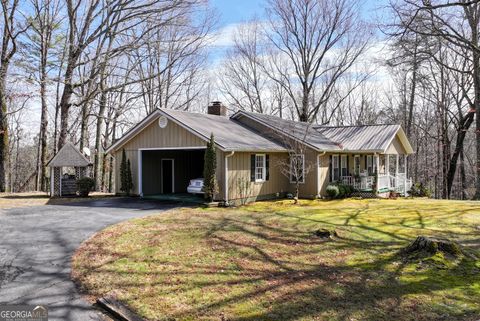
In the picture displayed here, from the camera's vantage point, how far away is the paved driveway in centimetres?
569

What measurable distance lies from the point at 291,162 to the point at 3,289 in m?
14.4

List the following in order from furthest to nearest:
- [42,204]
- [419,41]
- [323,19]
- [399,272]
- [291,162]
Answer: [323,19] → [291,162] → [42,204] → [419,41] → [399,272]

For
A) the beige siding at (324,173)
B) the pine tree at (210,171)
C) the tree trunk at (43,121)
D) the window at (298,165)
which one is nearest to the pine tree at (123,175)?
the tree trunk at (43,121)

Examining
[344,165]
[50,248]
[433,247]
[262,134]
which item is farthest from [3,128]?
[433,247]

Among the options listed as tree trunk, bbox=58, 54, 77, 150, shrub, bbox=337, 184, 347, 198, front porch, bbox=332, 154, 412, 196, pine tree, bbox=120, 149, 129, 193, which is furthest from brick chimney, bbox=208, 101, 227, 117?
shrub, bbox=337, 184, 347, 198

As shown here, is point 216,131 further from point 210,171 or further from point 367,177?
point 367,177

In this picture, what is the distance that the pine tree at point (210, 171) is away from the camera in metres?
15.7

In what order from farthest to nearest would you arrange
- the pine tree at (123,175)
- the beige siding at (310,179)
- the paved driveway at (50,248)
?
1. the beige siding at (310,179)
2. the pine tree at (123,175)
3. the paved driveway at (50,248)

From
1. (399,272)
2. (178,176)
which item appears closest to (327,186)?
(178,176)

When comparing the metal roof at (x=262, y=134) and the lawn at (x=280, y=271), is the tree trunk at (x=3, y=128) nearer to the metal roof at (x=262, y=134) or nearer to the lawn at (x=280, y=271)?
the metal roof at (x=262, y=134)

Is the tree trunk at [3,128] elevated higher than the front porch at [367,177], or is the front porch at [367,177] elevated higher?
the tree trunk at [3,128]

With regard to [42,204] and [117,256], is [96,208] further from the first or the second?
[117,256]

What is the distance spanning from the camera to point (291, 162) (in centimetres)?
1881

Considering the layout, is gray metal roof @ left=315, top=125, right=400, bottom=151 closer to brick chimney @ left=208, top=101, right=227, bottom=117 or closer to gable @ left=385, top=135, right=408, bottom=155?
gable @ left=385, top=135, right=408, bottom=155
